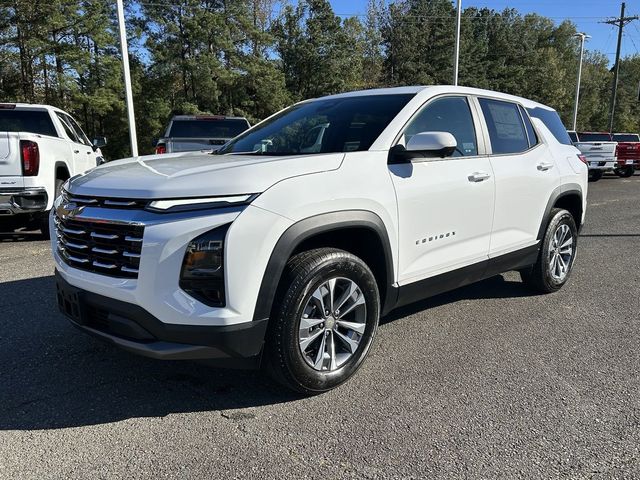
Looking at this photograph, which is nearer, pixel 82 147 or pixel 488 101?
pixel 488 101

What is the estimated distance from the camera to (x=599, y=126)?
66.1 metres

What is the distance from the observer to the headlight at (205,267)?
2.51m

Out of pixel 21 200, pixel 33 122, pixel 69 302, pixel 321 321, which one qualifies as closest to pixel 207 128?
pixel 33 122

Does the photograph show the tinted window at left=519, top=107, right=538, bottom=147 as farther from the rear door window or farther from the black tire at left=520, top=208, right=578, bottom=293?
the black tire at left=520, top=208, right=578, bottom=293

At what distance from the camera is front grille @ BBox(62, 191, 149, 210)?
260 centimetres

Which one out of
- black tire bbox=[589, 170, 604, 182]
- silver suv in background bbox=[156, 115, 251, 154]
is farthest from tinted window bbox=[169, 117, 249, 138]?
black tire bbox=[589, 170, 604, 182]

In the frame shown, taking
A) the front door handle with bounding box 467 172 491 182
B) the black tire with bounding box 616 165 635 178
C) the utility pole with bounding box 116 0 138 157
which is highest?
the utility pole with bounding box 116 0 138 157

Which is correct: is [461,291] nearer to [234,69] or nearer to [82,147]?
[82,147]

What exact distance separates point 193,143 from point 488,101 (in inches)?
263

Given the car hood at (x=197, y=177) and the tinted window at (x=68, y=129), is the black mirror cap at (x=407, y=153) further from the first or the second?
the tinted window at (x=68, y=129)

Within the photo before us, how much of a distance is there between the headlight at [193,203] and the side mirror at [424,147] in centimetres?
118

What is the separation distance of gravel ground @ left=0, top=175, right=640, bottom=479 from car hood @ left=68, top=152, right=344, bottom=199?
1208 mm

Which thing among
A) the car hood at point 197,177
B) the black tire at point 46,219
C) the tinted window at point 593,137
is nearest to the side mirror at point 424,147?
the car hood at point 197,177

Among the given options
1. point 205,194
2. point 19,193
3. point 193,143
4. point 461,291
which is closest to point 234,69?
point 193,143
